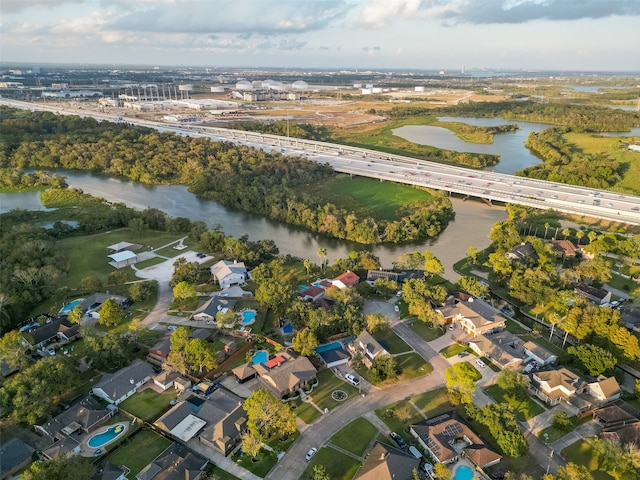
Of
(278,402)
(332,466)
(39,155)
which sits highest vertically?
(39,155)

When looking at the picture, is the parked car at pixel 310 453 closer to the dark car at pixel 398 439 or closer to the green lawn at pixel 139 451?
the dark car at pixel 398 439

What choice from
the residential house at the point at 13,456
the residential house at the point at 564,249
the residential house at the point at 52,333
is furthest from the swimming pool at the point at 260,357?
the residential house at the point at 564,249

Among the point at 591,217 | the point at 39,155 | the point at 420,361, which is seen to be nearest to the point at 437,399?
the point at 420,361

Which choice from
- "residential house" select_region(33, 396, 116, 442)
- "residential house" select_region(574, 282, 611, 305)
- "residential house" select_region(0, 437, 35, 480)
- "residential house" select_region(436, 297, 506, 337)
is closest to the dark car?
"residential house" select_region(436, 297, 506, 337)

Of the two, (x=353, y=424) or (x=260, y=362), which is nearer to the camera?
(x=353, y=424)

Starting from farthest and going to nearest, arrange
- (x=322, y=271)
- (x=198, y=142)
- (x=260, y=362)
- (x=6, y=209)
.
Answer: (x=198, y=142) → (x=6, y=209) → (x=322, y=271) → (x=260, y=362)

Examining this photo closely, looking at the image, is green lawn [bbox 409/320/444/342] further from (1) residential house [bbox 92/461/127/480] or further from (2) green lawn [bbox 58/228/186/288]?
(2) green lawn [bbox 58/228/186/288]

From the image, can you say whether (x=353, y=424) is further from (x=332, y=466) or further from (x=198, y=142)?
(x=198, y=142)
